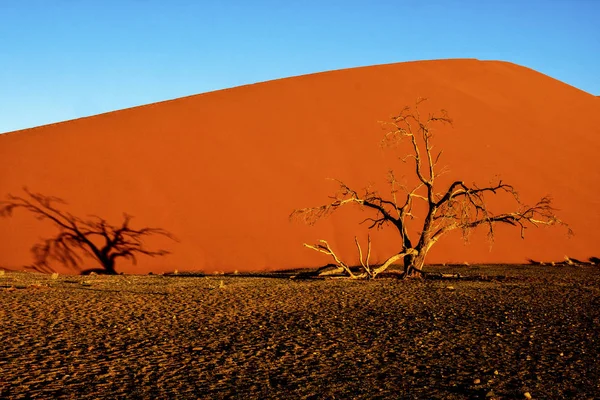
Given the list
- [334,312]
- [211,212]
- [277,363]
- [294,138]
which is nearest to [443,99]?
[294,138]

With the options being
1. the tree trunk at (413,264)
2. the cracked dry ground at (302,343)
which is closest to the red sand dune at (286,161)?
the tree trunk at (413,264)

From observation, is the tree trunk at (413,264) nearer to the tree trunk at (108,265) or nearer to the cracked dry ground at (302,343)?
the cracked dry ground at (302,343)

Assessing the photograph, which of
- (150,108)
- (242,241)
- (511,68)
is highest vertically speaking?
(511,68)

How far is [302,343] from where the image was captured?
6.49 meters

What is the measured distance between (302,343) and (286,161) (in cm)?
1923

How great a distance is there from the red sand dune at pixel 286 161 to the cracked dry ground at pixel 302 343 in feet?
29.0

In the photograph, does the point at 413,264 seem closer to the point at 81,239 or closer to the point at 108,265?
the point at 108,265

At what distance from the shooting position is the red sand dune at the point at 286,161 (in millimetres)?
20016

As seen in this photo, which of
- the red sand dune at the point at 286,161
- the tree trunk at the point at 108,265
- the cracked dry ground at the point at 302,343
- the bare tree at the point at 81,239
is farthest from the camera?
the red sand dune at the point at 286,161

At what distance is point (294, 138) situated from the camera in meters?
27.6

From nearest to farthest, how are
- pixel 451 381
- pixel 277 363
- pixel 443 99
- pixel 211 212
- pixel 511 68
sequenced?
pixel 451 381 < pixel 277 363 < pixel 211 212 < pixel 443 99 < pixel 511 68

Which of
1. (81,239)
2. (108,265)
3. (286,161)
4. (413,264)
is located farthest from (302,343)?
(286,161)

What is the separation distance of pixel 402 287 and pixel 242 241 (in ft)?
30.0

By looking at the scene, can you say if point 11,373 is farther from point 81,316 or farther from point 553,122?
point 553,122
